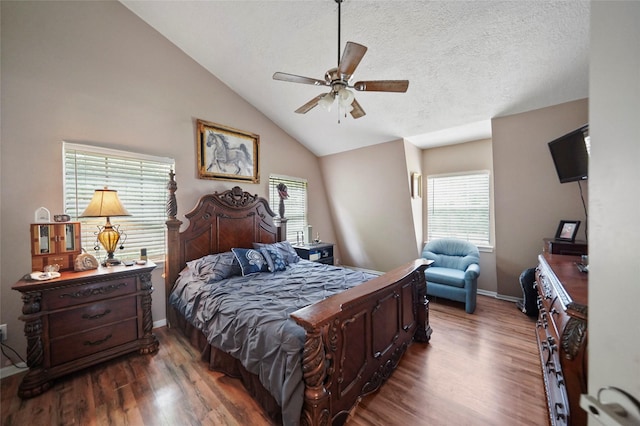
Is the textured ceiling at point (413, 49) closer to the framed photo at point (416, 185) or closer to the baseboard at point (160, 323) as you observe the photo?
the framed photo at point (416, 185)

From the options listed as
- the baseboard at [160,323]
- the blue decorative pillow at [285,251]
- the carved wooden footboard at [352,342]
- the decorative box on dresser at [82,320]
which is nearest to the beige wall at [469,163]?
the carved wooden footboard at [352,342]

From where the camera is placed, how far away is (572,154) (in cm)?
238

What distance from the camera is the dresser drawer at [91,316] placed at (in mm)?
1993

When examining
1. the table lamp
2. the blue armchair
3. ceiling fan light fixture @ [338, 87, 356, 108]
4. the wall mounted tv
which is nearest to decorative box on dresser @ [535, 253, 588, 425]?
the wall mounted tv

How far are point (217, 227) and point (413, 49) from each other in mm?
3109

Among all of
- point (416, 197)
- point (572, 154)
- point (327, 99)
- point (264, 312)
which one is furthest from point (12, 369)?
point (572, 154)

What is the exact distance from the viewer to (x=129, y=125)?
275 cm

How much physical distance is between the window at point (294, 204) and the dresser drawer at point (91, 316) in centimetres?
244

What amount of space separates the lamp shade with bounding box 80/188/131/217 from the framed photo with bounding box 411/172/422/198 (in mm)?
3980

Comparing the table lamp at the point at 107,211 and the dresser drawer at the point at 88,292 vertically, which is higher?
the table lamp at the point at 107,211

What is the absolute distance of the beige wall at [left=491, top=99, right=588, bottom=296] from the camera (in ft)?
9.69

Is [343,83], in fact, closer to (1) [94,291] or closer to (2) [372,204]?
(1) [94,291]

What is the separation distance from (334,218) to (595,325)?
4825 millimetres

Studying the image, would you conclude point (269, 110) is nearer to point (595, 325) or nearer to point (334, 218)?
point (334, 218)
